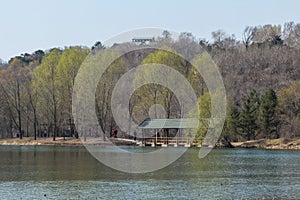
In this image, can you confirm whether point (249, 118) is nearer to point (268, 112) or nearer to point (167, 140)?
point (268, 112)

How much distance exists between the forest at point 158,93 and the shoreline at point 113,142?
1.12 metres

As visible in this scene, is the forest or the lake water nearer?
the lake water

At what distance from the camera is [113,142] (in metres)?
74.6

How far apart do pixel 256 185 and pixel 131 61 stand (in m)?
56.1

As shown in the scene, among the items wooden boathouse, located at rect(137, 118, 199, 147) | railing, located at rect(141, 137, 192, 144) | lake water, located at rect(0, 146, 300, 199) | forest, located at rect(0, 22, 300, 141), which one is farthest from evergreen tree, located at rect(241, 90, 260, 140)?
lake water, located at rect(0, 146, 300, 199)

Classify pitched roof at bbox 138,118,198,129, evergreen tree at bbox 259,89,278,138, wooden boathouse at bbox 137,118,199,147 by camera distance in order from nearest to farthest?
evergreen tree at bbox 259,89,278,138 → pitched roof at bbox 138,118,198,129 → wooden boathouse at bbox 137,118,199,147

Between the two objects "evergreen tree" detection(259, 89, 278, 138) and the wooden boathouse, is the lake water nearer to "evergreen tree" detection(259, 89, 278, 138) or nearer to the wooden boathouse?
"evergreen tree" detection(259, 89, 278, 138)

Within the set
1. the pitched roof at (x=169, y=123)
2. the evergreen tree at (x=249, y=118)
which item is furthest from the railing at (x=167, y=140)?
the evergreen tree at (x=249, y=118)

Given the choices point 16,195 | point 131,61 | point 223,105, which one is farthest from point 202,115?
point 16,195

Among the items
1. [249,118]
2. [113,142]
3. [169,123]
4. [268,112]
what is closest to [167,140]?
[169,123]

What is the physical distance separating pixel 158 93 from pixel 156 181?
45.3m

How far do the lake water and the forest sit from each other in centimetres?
2320

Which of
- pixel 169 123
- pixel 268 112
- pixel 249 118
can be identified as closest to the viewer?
pixel 268 112

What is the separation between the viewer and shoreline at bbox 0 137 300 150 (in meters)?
65.9
